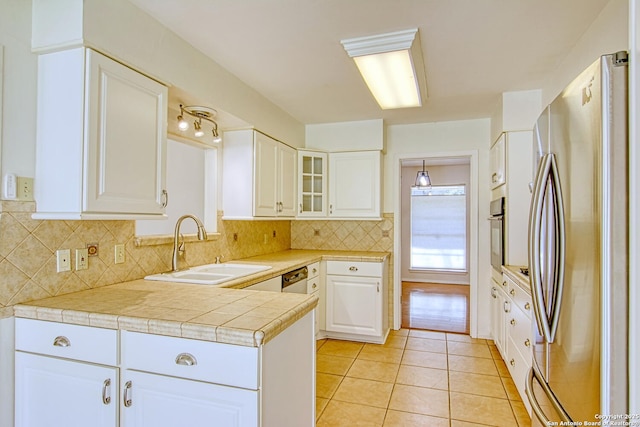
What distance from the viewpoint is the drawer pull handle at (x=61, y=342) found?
1471 millimetres

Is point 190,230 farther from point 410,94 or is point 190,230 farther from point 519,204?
point 519,204

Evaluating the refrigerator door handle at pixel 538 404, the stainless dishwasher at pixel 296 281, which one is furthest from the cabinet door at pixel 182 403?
the stainless dishwasher at pixel 296 281

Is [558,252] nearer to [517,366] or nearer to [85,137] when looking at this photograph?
[517,366]

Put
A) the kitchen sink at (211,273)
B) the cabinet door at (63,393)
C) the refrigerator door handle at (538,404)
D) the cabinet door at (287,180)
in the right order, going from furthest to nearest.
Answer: the cabinet door at (287,180) < the kitchen sink at (211,273) < the cabinet door at (63,393) < the refrigerator door handle at (538,404)

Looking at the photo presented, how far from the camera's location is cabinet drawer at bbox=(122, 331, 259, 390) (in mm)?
1246

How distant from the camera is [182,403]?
4.33 ft

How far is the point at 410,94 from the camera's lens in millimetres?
2848

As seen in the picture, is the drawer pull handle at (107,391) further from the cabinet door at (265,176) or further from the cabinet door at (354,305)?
the cabinet door at (354,305)

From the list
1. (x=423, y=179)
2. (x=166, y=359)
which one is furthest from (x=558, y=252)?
(x=423, y=179)

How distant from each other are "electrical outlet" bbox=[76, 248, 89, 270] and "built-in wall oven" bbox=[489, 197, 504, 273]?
124 inches

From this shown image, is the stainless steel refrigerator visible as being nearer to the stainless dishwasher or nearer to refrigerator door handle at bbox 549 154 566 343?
refrigerator door handle at bbox 549 154 566 343

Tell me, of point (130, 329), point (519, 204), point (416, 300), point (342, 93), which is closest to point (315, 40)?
point (342, 93)

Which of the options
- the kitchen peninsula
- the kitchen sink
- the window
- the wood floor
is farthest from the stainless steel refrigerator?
the window

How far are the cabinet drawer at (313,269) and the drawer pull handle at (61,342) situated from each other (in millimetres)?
2116
